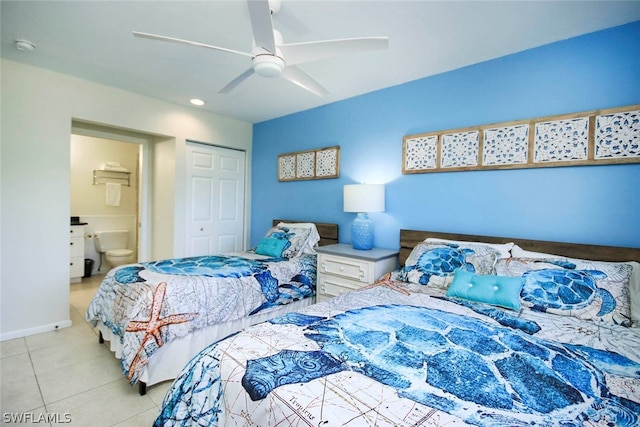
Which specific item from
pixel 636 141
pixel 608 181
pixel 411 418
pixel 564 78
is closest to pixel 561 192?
pixel 608 181

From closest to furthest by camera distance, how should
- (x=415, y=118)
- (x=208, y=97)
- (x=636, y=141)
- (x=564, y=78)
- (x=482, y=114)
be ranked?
(x=636, y=141) → (x=564, y=78) → (x=482, y=114) → (x=415, y=118) → (x=208, y=97)

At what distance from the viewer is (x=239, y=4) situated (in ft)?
5.64

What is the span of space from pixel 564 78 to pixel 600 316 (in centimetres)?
157

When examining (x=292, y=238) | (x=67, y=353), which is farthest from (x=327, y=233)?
(x=67, y=353)

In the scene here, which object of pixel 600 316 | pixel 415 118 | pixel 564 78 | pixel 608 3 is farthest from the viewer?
pixel 415 118

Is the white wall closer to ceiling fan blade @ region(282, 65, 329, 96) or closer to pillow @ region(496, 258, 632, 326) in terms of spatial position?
ceiling fan blade @ region(282, 65, 329, 96)

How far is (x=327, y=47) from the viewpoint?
160cm

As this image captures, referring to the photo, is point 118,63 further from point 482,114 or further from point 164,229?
point 482,114

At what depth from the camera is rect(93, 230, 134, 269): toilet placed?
15.0ft

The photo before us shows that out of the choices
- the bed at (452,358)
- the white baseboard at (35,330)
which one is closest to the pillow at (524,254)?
the bed at (452,358)

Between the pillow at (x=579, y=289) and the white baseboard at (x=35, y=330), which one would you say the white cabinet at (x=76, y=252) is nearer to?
the white baseboard at (x=35, y=330)

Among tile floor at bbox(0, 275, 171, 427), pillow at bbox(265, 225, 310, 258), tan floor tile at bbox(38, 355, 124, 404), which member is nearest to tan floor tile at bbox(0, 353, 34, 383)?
tile floor at bbox(0, 275, 171, 427)

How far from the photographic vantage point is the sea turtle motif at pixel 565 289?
1.54 meters

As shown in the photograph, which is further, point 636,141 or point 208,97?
point 208,97
